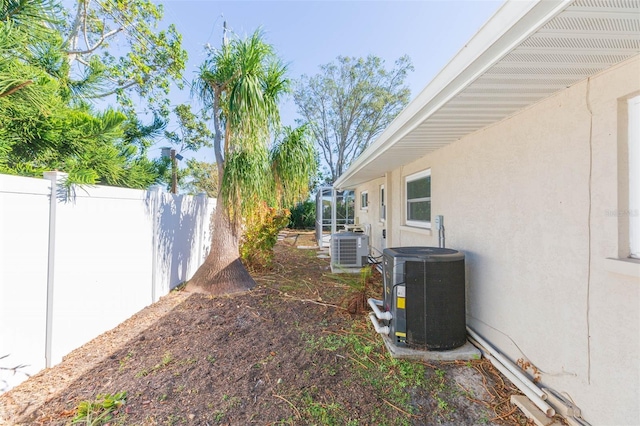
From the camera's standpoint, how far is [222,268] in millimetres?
5539

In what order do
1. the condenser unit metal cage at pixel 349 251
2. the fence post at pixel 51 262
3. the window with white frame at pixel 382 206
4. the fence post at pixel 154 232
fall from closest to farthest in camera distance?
the fence post at pixel 51 262
the fence post at pixel 154 232
the condenser unit metal cage at pixel 349 251
the window with white frame at pixel 382 206

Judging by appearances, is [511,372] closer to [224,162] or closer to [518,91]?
[518,91]

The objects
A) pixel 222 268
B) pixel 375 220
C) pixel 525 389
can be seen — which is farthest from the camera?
pixel 375 220

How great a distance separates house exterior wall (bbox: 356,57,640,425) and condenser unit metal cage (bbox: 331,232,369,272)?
11.6 ft

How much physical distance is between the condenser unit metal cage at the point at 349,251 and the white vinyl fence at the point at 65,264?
12.7 feet

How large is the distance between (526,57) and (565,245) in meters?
1.43

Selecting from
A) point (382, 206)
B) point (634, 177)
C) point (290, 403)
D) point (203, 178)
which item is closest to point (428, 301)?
point (290, 403)

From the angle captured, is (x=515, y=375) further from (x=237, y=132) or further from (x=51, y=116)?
(x=51, y=116)

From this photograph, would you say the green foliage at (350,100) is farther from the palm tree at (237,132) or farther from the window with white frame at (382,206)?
the palm tree at (237,132)

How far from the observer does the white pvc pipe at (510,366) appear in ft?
7.33

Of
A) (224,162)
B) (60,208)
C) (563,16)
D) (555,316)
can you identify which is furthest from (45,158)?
(555,316)

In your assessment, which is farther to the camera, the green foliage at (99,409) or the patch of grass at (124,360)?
the patch of grass at (124,360)

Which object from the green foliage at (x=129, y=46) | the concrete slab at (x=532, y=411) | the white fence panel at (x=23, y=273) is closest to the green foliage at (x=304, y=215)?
the green foliage at (x=129, y=46)

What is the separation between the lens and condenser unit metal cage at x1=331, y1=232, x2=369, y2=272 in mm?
6863
